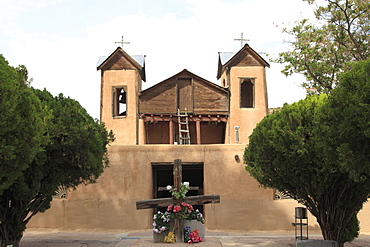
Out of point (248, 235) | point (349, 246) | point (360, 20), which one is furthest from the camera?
point (360, 20)

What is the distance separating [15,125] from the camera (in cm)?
912

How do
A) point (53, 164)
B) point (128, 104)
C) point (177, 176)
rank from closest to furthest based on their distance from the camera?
1. point (53, 164)
2. point (177, 176)
3. point (128, 104)

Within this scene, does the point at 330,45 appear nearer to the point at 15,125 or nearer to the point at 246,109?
the point at 246,109

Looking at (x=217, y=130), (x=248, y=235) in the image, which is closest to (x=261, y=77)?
(x=217, y=130)

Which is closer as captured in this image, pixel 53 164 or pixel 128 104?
pixel 53 164

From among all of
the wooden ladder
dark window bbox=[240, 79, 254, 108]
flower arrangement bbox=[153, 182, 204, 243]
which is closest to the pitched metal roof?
the wooden ladder

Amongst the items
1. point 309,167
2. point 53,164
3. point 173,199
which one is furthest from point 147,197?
point 309,167

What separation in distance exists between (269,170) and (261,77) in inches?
656

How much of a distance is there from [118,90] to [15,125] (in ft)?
66.9

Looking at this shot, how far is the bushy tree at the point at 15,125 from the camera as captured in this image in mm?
8891

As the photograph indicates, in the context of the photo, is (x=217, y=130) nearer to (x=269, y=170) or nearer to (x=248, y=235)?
(x=248, y=235)

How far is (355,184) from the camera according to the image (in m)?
12.8

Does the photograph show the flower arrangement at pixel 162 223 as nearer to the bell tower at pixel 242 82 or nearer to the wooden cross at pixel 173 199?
the wooden cross at pixel 173 199

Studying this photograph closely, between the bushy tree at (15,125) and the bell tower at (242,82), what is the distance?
64.5ft
